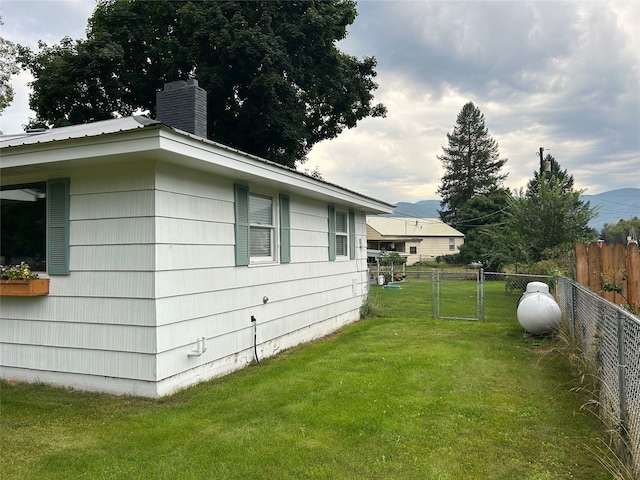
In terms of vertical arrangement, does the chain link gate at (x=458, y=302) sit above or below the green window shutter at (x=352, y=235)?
below

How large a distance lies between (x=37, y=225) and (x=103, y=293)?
1184mm

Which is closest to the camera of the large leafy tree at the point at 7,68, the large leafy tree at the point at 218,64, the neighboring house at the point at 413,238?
the large leafy tree at the point at 218,64

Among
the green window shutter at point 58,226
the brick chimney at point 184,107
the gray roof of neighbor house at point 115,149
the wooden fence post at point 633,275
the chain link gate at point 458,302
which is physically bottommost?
the chain link gate at point 458,302

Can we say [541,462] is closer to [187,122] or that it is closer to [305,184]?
[305,184]

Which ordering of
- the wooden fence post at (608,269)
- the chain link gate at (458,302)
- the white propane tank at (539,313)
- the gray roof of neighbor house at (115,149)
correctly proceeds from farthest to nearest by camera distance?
1. the chain link gate at (458,302)
2. the wooden fence post at (608,269)
3. the white propane tank at (539,313)
4. the gray roof of neighbor house at (115,149)

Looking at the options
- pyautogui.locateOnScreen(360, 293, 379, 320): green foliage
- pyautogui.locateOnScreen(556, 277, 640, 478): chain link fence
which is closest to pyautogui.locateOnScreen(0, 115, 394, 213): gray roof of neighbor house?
pyautogui.locateOnScreen(556, 277, 640, 478): chain link fence

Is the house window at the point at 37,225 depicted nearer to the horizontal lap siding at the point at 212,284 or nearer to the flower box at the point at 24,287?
the flower box at the point at 24,287

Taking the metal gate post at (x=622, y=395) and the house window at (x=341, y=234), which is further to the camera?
the house window at (x=341, y=234)

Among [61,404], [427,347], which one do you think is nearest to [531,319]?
[427,347]

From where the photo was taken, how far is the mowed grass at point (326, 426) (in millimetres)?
2984

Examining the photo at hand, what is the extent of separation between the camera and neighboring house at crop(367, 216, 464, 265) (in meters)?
36.6

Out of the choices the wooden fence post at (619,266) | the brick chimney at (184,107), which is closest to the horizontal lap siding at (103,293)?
the brick chimney at (184,107)

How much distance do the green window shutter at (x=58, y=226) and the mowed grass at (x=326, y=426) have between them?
4.34 feet

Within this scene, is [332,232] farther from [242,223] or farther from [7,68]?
[7,68]
